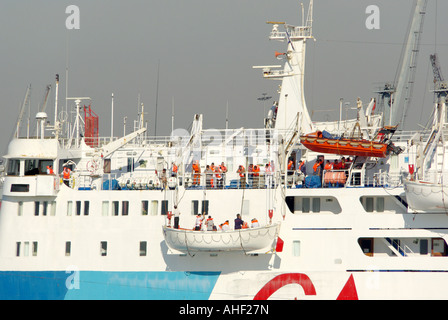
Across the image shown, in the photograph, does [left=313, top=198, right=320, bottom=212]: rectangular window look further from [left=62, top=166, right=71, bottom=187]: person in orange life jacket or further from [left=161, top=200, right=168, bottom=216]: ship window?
[left=62, top=166, right=71, bottom=187]: person in orange life jacket

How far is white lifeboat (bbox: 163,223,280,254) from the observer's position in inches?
953

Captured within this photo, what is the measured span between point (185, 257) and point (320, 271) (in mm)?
Answer: 5236

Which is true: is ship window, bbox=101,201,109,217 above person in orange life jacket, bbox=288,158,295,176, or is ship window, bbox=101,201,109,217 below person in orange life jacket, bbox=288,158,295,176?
below

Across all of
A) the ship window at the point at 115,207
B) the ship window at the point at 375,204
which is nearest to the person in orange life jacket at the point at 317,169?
the ship window at the point at 375,204

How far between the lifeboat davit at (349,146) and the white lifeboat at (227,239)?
3623 mm

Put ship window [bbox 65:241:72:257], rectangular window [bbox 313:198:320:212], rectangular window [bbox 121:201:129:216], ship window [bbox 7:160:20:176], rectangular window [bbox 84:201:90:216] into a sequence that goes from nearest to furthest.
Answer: rectangular window [bbox 313:198:320:212] → rectangular window [bbox 121:201:129:216] → ship window [bbox 65:241:72:257] → rectangular window [bbox 84:201:90:216] → ship window [bbox 7:160:20:176]

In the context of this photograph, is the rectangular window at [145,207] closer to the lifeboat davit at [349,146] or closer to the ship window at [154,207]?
the ship window at [154,207]

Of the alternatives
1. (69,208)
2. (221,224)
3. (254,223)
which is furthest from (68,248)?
(254,223)

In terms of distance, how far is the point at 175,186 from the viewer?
2647cm

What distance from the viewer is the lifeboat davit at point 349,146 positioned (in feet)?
84.1

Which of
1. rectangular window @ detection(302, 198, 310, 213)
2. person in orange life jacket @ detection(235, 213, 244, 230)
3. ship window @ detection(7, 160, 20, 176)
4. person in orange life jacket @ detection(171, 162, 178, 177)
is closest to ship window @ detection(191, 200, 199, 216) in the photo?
person in orange life jacket @ detection(171, 162, 178, 177)

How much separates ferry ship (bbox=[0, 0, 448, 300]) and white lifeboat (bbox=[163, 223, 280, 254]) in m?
0.04
